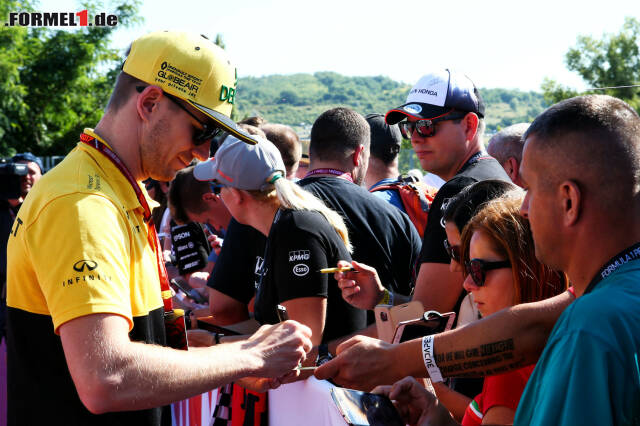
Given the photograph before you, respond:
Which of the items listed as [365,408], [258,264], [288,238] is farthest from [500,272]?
[258,264]

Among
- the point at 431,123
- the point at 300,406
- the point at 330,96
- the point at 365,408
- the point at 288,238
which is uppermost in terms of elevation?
the point at 431,123

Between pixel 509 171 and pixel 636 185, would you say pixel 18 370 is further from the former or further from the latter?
pixel 509 171

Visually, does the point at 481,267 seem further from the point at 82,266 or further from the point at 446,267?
the point at 82,266

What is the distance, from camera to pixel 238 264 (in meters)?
4.24

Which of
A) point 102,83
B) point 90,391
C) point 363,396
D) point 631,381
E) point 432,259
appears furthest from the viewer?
point 102,83

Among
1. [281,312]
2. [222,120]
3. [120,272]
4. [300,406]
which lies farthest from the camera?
[300,406]

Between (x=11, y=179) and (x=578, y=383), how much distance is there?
21.9 ft

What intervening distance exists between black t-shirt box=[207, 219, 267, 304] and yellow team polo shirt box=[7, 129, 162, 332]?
1.85 m

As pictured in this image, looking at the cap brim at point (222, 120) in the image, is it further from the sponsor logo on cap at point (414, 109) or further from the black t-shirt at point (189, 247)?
the black t-shirt at point (189, 247)

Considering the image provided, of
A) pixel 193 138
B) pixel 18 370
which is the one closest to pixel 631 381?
pixel 193 138

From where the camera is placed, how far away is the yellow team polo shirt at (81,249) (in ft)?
6.50

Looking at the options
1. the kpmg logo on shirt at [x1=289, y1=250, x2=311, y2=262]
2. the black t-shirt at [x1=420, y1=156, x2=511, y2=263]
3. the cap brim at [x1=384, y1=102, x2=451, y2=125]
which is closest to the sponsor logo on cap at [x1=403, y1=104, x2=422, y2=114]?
the cap brim at [x1=384, y1=102, x2=451, y2=125]

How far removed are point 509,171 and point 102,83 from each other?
2726 cm

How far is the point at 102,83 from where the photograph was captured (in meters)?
29.6
